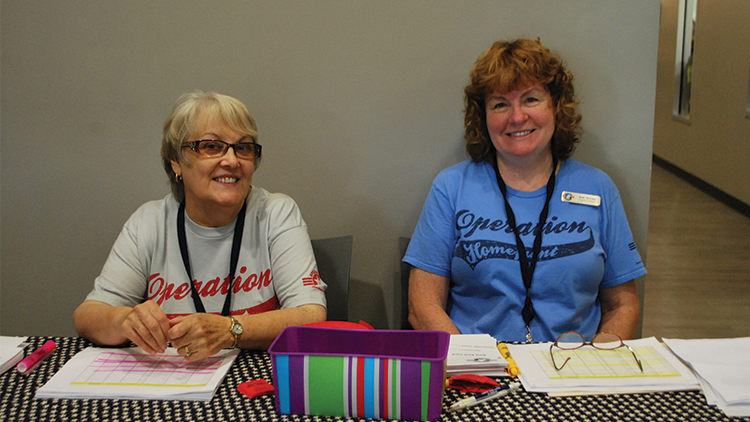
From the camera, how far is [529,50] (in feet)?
6.52

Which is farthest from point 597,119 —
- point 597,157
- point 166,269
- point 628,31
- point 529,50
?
point 166,269

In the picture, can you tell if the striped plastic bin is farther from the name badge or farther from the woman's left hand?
the name badge

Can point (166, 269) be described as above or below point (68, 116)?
below

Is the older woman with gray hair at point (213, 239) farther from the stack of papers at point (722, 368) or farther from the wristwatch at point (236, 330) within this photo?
the stack of papers at point (722, 368)

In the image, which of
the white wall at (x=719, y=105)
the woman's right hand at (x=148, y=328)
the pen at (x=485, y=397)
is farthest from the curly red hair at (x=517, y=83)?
the white wall at (x=719, y=105)

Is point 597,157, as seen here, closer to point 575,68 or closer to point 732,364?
point 575,68

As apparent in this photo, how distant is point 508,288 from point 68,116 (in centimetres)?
198

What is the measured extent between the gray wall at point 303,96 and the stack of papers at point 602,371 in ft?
3.85

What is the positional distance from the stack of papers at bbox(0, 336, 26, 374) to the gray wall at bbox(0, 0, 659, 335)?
111 centimetres

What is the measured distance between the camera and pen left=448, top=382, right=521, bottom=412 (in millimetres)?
1199

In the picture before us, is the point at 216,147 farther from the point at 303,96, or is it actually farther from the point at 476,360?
the point at 476,360

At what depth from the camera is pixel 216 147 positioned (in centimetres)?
182

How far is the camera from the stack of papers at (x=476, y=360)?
1332mm

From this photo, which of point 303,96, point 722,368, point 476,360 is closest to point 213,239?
point 303,96
